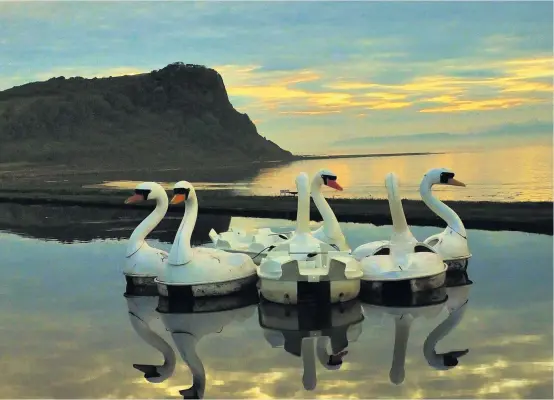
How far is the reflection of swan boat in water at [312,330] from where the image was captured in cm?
1255

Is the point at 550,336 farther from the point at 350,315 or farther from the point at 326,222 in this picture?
the point at 326,222

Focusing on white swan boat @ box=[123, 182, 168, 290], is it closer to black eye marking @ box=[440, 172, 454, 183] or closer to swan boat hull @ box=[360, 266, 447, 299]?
swan boat hull @ box=[360, 266, 447, 299]

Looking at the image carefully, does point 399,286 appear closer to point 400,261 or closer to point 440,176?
point 400,261

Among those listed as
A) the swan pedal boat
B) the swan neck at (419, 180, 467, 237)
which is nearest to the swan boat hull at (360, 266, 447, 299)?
the swan pedal boat

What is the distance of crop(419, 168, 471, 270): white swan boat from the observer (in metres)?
18.9

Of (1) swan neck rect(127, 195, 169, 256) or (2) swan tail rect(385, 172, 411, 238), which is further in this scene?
(1) swan neck rect(127, 195, 169, 256)

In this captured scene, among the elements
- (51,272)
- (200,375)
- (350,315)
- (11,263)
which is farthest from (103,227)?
(200,375)

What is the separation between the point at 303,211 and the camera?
57.5 feet

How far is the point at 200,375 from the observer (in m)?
12.0

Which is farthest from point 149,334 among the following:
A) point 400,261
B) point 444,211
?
point 444,211

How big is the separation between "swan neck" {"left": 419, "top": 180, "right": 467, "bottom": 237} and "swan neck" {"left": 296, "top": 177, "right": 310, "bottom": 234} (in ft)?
12.0

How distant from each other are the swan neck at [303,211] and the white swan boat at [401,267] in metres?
1.46

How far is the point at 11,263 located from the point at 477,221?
16415mm

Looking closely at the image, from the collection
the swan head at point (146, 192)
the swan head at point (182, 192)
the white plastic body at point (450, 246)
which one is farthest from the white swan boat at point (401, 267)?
the swan head at point (146, 192)
